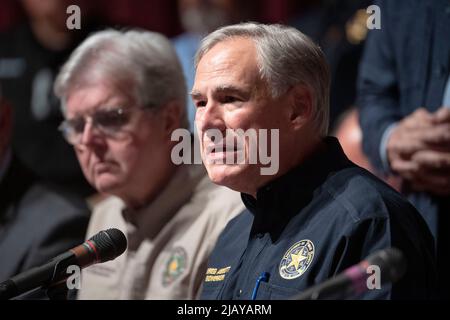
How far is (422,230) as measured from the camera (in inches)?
92.1

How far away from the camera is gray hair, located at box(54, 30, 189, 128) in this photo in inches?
132

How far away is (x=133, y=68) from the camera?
3.35m

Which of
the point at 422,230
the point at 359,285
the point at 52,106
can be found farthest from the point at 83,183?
the point at 359,285

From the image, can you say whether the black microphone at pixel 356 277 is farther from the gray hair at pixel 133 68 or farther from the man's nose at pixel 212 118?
the gray hair at pixel 133 68

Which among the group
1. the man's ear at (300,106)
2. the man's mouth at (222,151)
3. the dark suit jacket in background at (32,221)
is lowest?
the dark suit jacket in background at (32,221)

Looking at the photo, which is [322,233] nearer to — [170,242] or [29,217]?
[170,242]

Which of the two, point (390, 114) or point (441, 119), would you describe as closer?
point (441, 119)

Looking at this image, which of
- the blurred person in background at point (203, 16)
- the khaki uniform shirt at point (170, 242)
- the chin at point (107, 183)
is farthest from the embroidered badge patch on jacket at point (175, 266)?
the blurred person in background at point (203, 16)

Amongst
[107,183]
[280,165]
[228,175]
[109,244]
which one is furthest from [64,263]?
[107,183]

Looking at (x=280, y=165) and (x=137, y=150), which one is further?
(x=137, y=150)

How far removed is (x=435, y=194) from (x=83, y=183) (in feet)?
6.65

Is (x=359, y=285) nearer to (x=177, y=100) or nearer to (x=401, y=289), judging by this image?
(x=401, y=289)

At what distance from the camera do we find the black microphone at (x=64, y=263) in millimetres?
2236

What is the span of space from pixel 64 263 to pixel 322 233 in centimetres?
62
